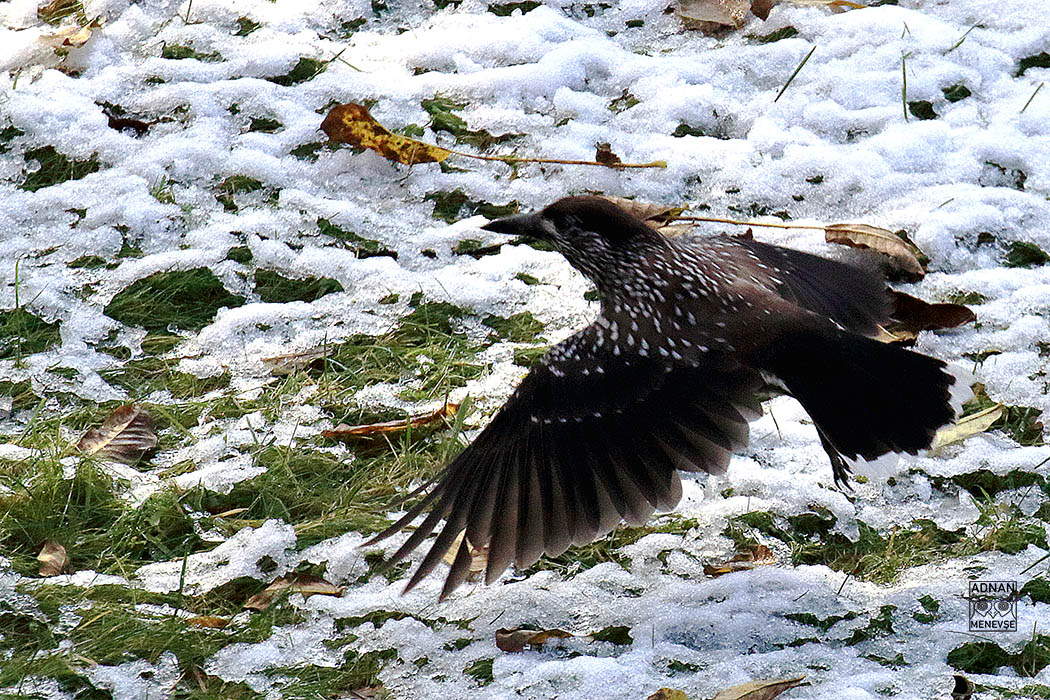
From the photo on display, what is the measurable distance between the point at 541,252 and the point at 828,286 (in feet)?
3.57

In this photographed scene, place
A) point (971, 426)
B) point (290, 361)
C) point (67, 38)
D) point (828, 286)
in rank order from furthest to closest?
point (67, 38) < point (290, 361) < point (828, 286) < point (971, 426)

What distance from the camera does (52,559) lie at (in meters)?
3.11

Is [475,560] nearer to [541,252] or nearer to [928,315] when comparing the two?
[541,252]

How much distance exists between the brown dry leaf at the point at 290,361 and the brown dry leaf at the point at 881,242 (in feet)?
5.62

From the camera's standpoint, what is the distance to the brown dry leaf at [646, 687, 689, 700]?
2631mm

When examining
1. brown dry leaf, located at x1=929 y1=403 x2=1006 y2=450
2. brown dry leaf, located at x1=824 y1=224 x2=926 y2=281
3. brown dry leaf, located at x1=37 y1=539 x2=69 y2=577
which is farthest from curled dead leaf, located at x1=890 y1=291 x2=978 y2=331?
brown dry leaf, located at x1=37 y1=539 x2=69 y2=577

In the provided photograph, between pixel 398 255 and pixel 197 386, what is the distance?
88 cm

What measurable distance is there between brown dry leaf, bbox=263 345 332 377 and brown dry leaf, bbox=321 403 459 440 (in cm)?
31

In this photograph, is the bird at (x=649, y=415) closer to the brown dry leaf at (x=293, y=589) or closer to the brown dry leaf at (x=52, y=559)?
the brown dry leaf at (x=293, y=589)

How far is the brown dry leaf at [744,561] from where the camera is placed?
311 centimetres

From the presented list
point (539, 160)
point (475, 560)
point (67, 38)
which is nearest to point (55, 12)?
point (67, 38)

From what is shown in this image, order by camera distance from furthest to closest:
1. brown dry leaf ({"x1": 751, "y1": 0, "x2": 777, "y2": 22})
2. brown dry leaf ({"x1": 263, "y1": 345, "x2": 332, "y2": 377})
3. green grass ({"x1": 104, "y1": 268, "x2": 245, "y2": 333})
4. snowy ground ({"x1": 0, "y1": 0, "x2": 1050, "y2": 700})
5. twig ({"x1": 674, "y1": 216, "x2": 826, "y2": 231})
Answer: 1. brown dry leaf ({"x1": 751, "y1": 0, "x2": 777, "y2": 22})
2. twig ({"x1": 674, "y1": 216, "x2": 826, "y2": 231})
3. green grass ({"x1": 104, "y1": 268, "x2": 245, "y2": 333})
4. brown dry leaf ({"x1": 263, "y1": 345, "x2": 332, "y2": 377})
5. snowy ground ({"x1": 0, "y1": 0, "x2": 1050, "y2": 700})

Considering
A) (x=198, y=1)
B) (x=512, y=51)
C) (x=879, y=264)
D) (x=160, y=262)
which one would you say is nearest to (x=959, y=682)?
(x=879, y=264)

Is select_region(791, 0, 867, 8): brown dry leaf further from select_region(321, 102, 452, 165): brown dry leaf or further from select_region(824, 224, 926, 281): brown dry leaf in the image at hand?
select_region(321, 102, 452, 165): brown dry leaf
